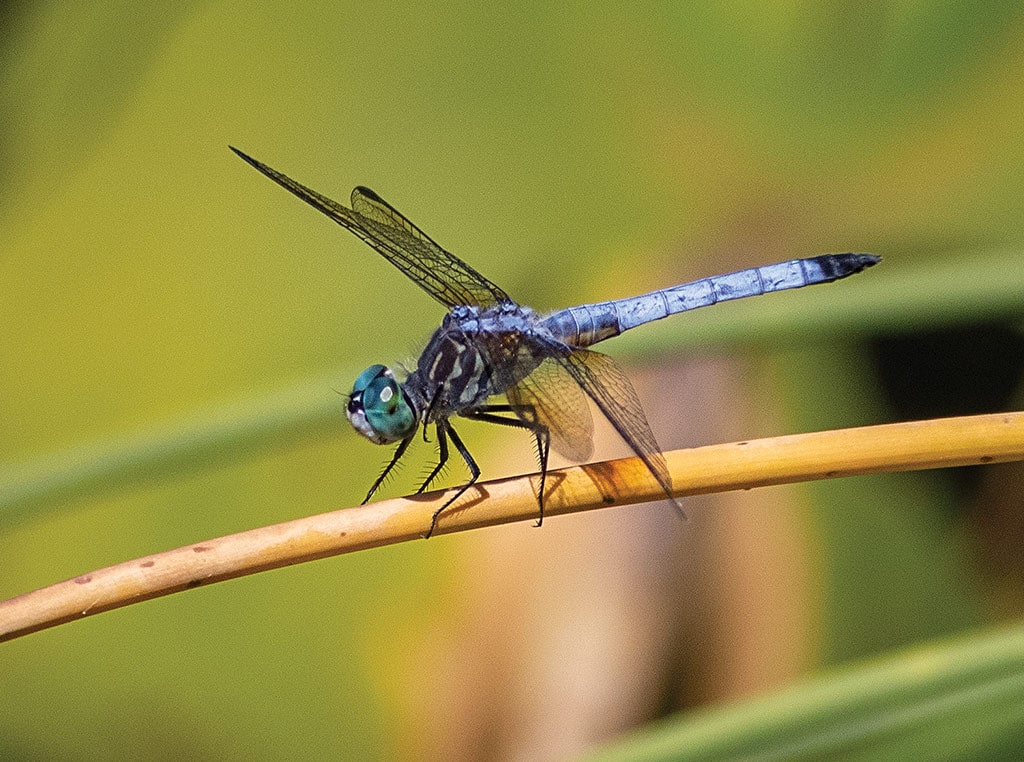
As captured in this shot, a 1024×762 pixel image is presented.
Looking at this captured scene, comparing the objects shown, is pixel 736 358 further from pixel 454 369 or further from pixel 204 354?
pixel 204 354

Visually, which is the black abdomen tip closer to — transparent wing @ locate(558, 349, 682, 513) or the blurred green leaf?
transparent wing @ locate(558, 349, 682, 513)

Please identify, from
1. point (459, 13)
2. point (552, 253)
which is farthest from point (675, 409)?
point (459, 13)

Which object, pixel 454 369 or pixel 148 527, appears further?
pixel 148 527

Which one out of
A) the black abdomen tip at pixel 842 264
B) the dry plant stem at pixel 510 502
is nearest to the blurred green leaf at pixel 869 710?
the dry plant stem at pixel 510 502

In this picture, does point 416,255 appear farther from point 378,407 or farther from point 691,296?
point 691,296

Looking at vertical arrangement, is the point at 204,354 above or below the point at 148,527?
above

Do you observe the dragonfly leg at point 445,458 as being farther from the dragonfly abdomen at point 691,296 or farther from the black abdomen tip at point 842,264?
the black abdomen tip at point 842,264
